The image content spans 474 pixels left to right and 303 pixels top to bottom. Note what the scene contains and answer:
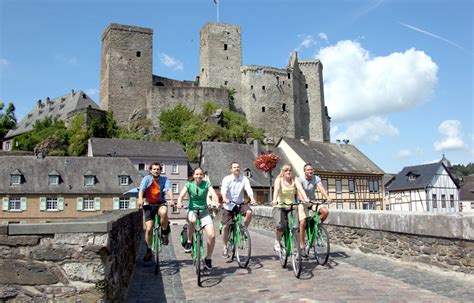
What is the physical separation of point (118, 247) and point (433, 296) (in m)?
3.95

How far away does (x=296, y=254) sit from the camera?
7.53m

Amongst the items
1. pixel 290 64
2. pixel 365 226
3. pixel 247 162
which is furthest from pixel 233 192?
pixel 290 64

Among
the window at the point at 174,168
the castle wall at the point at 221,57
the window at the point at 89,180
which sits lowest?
the window at the point at 89,180

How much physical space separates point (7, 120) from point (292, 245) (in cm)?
8139

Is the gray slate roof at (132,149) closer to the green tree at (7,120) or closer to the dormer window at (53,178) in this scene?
the dormer window at (53,178)

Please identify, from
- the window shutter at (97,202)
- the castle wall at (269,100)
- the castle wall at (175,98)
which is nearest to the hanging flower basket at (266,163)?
the window shutter at (97,202)

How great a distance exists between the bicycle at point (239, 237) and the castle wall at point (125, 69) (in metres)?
59.3

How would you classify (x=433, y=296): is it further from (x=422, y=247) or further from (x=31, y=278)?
(x=31, y=278)

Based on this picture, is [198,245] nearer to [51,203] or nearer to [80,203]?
[80,203]

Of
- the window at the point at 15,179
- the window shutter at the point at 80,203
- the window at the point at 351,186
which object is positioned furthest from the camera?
the window at the point at 351,186

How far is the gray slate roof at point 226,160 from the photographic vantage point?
1600 inches

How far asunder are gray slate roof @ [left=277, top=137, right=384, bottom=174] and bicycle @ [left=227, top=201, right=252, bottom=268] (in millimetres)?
33386

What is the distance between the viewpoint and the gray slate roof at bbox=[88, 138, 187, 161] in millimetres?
48656

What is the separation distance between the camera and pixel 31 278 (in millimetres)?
4578
